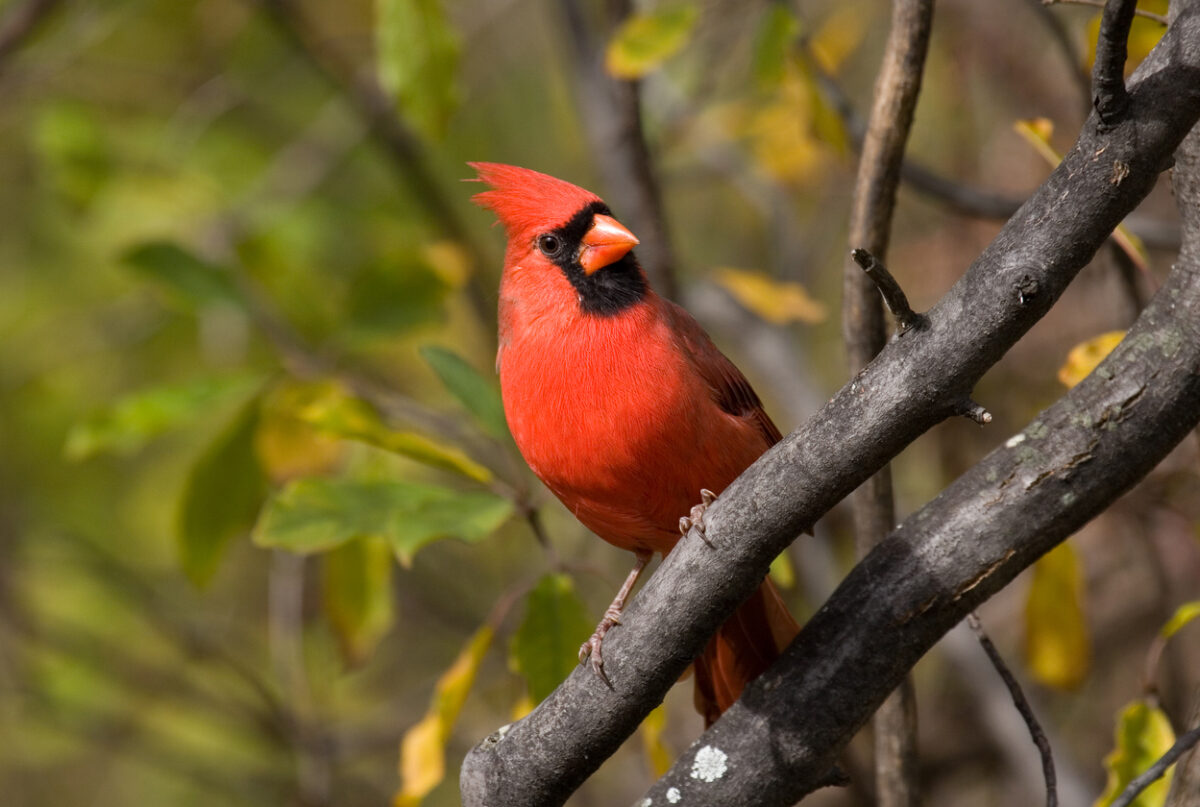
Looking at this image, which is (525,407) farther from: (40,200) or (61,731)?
(40,200)

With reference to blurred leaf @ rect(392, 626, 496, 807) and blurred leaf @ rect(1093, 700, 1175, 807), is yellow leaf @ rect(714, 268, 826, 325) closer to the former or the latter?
blurred leaf @ rect(392, 626, 496, 807)

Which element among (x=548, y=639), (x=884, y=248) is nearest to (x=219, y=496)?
(x=548, y=639)

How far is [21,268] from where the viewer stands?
4.63m

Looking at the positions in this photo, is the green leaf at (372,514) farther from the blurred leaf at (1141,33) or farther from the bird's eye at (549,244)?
the blurred leaf at (1141,33)

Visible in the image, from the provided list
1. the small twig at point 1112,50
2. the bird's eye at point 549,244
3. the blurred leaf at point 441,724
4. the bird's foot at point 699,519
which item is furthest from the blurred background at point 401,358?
the small twig at point 1112,50

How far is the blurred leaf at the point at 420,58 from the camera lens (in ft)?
8.41

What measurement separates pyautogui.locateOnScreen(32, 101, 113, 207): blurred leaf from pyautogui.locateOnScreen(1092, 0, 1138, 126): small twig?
2.98m

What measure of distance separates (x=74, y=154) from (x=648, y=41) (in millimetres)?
1828

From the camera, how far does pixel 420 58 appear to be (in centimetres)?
259

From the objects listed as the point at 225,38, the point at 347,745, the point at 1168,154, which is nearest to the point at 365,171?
the point at 225,38

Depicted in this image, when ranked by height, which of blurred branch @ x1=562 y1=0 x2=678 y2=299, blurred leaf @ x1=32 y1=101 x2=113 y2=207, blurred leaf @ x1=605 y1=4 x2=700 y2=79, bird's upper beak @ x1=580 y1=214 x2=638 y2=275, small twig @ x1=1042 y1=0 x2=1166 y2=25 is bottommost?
small twig @ x1=1042 y1=0 x2=1166 y2=25

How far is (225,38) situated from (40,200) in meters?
A: 1.02

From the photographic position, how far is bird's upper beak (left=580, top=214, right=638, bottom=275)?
227cm

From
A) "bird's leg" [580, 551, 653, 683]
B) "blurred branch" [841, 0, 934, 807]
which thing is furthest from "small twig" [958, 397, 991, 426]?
"bird's leg" [580, 551, 653, 683]
